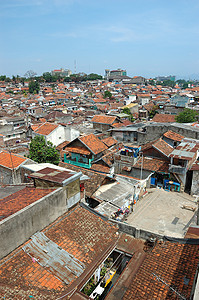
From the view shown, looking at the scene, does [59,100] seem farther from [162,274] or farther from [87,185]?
[162,274]

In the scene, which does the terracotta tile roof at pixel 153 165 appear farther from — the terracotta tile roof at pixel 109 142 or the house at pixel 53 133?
the house at pixel 53 133

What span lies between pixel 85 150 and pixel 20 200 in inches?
695

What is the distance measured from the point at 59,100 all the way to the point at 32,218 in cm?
8336

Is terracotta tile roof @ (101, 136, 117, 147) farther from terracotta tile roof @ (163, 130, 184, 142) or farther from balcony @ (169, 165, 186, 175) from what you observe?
balcony @ (169, 165, 186, 175)

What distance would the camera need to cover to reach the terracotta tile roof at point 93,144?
26.9 m

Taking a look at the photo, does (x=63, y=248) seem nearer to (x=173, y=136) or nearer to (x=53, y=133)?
(x=173, y=136)

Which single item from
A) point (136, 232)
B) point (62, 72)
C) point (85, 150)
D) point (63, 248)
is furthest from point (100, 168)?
point (62, 72)

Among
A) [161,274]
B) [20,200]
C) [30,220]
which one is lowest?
[161,274]

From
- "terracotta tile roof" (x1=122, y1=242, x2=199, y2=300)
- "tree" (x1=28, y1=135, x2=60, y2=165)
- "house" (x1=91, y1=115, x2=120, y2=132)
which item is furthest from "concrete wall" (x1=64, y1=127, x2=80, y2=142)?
"terracotta tile roof" (x1=122, y1=242, x2=199, y2=300)

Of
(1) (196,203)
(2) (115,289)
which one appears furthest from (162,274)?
(1) (196,203)

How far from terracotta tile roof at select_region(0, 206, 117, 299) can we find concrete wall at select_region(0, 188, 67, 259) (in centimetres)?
30

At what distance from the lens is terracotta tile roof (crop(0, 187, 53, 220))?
28.6 feet

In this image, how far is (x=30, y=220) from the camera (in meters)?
8.78

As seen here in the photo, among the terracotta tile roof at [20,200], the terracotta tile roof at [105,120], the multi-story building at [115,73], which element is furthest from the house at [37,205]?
the multi-story building at [115,73]
